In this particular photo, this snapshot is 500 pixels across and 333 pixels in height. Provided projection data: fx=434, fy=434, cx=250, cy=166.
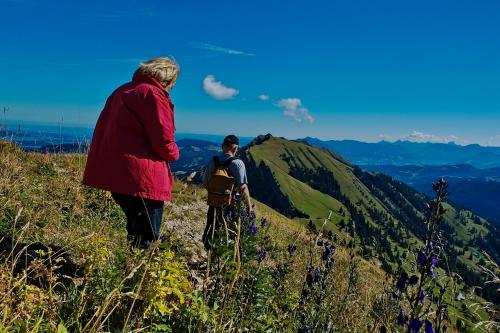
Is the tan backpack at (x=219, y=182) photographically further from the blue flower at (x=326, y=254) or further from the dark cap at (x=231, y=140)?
the blue flower at (x=326, y=254)

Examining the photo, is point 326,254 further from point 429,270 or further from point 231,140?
point 231,140

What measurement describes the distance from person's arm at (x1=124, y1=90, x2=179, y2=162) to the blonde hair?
0.25 meters

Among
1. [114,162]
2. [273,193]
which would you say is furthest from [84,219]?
[273,193]

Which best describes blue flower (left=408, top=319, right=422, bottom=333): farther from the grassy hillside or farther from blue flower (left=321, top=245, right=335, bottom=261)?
blue flower (left=321, top=245, right=335, bottom=261)

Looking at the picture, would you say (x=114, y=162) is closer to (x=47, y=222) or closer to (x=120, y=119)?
(x=120, y=119)

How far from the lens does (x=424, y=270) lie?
276cm

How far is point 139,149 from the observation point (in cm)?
434

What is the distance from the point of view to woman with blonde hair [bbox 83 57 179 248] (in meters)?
4.28

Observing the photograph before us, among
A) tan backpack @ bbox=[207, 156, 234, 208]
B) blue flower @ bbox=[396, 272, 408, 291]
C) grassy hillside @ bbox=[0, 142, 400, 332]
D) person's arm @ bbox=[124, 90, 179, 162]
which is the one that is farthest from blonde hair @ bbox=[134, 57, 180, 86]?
blue flower @ bbox=[396, 272, 408, 291]

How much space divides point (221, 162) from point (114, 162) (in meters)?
2.63

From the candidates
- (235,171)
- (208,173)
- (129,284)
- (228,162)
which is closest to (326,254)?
(129,284)

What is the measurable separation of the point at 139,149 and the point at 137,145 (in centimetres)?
4

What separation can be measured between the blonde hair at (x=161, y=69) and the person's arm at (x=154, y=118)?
0.25 metres

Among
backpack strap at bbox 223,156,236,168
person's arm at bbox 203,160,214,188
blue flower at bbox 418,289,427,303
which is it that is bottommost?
blue flower at bbox 418,289,427,303
